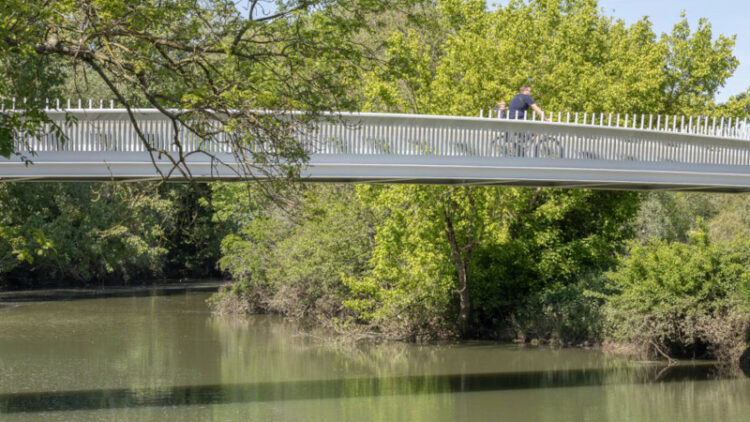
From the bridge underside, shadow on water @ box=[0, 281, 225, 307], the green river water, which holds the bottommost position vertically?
shadow on water @ box=[0, 281, 225, 307]

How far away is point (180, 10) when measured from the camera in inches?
315

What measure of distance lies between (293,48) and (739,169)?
10803 millimetres

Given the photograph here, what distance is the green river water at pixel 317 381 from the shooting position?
14672 mm

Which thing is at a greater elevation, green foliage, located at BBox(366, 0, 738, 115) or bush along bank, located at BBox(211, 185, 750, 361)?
green foliage, located at BBox(366, 0, 738, 115)

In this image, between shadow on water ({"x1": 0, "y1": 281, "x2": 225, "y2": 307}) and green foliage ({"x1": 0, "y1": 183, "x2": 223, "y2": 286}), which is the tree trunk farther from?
shadow on water ({"x1": 0, "y1": 281, "x2": 225, "y2": 307})

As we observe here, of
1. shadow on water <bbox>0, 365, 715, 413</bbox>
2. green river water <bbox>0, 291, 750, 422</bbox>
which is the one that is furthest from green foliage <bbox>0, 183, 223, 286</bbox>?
shadow on water <bbox>0, 365, 715, 413</bbox>

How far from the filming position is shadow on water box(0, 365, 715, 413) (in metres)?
15.0

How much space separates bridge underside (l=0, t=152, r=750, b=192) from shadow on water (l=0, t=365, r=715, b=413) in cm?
382

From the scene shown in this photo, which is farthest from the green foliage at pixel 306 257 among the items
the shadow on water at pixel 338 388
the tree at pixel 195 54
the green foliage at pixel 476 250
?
the tree at pixel 195 54

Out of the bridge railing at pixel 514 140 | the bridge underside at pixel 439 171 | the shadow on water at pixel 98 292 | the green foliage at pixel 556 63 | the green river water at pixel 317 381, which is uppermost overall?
the green foliage at pixel 556 63

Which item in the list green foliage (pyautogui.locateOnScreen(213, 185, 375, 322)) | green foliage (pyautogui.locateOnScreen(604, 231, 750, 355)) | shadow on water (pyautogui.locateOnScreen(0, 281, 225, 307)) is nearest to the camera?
green foliage (pyautogui.locateOnScreen(604, 231, 750, 355))

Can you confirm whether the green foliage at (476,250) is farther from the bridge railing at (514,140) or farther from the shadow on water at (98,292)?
the shadow on water at (98,292)

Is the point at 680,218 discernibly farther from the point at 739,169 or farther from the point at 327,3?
the point at 327,3

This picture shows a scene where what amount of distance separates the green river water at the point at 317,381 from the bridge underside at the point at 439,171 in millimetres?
3741
